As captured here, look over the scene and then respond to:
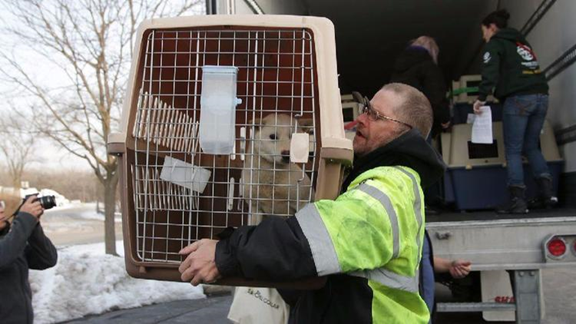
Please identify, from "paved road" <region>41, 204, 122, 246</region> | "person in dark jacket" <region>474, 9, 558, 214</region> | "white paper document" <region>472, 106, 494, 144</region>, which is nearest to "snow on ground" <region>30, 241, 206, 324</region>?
"white paper document" <region>472, 106, 494, 144</region>

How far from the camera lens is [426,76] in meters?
4.82

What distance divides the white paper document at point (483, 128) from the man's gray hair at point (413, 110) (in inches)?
118

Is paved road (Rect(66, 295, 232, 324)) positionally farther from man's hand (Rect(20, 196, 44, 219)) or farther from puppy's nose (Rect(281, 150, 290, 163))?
puppy's nose (Rect(281, 150, 290, 163))

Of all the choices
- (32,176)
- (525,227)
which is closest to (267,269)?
(525,227)

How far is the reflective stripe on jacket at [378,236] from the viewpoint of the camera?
4.15 ft

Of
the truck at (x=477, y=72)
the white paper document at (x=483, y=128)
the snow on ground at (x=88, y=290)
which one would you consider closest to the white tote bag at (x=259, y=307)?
the truck at (x=477, y=72)

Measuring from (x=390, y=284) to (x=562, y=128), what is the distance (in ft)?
12.5

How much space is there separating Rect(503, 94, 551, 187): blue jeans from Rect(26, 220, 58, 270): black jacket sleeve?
11.6 ft

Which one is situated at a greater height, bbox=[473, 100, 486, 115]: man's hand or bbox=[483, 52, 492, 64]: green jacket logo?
bbox=[483, 52, 492, 64]: green jacket logo

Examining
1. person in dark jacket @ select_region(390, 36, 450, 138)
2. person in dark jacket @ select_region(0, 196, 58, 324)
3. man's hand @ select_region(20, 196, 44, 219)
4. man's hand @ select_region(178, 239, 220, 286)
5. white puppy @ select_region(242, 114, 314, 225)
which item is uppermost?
person in dark jacket @ select_region(390, 36, 450, 138)

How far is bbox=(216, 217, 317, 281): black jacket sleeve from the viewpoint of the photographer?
125cm

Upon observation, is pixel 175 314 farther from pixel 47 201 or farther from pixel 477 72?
pixel 477 72

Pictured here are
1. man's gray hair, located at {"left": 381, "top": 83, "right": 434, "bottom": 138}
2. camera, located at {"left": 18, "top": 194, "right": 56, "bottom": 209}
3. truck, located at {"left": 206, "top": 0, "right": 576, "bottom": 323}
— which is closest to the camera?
man's gray hair, located at {"left": 381, "top": 83, "right": 434, "bottom": 138}

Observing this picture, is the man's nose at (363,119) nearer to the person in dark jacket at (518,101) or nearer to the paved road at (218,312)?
the person in dark jacket at (518,101)
